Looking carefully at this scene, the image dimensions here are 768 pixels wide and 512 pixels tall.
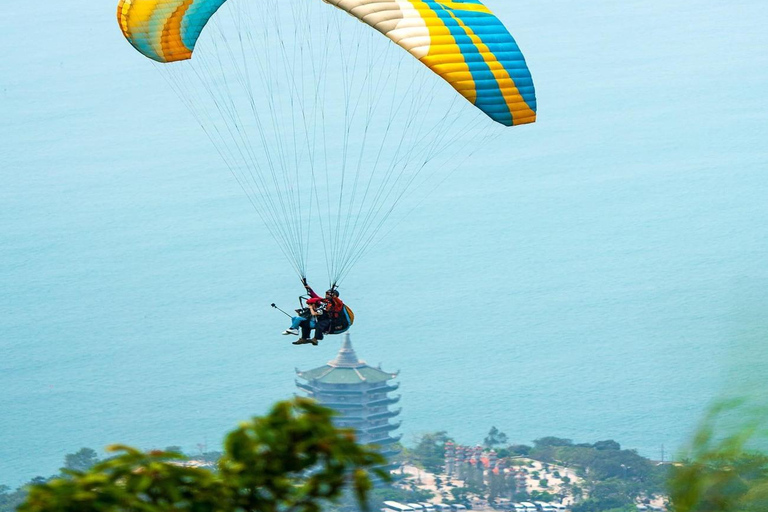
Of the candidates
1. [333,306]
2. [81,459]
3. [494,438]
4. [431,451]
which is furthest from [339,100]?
[333,306]

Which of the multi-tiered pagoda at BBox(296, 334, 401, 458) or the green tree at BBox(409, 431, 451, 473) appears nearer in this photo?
the multi-tiered pagoda at BBox(296, 334, 401, 458)

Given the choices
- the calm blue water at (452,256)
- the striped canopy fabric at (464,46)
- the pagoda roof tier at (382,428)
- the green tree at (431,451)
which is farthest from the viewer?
the calm blue water at (452,256)

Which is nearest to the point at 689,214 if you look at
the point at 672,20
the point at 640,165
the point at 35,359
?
the point at 640,165

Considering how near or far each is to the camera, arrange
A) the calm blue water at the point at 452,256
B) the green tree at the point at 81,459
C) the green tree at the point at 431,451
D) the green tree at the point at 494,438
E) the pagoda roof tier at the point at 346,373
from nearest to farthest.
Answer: the green tree at the point at 81,459 → the pagoda roof tier at the point at 346,373 → the green tree at the point at 431,451 → the green tree at the point at 494,438 → the calm blue water at the point at 452,256

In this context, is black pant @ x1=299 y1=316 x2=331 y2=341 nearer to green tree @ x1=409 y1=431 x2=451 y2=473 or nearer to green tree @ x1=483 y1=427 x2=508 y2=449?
green tree @ x1=409 y1=431 x2=451 y2=473

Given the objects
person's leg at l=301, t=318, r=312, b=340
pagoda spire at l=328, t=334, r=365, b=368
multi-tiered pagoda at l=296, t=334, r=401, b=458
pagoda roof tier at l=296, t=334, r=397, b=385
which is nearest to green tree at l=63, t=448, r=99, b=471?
pagoda roof tier at l=296, t=334, r=397, b=385

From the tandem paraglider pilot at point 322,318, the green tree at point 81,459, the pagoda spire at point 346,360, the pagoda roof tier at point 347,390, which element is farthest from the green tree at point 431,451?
the tandem paraglider pilot at point 322,318

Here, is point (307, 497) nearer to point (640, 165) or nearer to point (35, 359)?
point (35, 359)

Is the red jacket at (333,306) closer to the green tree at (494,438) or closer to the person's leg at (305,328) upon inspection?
the person's leg at (305,328)
